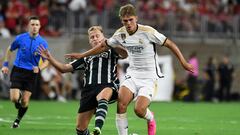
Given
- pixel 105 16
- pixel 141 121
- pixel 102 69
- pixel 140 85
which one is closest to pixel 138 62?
pixel 140 85

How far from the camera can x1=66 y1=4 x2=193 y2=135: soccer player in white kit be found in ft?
44.3

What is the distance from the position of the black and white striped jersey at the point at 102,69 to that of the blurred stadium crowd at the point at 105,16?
17.8m

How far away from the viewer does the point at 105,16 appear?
3309 cm

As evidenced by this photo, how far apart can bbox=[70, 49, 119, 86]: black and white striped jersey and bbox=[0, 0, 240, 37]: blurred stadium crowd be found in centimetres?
1785

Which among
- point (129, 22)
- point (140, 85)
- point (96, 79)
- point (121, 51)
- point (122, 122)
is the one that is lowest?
point (122, 122)

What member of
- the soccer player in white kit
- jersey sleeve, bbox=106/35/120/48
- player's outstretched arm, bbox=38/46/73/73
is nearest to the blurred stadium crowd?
player's outstretched arm, bbox=38/46/73/73

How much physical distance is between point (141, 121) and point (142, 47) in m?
7.12

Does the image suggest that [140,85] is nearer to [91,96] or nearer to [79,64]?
[91,96]

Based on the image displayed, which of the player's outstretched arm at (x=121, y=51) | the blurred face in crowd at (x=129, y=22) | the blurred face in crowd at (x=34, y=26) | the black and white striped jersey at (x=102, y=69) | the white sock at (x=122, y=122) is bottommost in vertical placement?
the white sock at (x=122, y=122)

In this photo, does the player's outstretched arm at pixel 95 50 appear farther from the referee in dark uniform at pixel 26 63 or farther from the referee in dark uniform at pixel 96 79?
the referee in dark uniform at pixel 26 63

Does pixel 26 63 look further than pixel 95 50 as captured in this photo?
Yes

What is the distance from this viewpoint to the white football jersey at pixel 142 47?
44.7ft

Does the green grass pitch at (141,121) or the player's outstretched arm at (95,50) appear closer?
the player's outstretched arm at (95,50)

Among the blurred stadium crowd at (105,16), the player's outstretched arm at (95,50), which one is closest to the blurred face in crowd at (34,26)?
the player's outstretched arm at (95,50)
